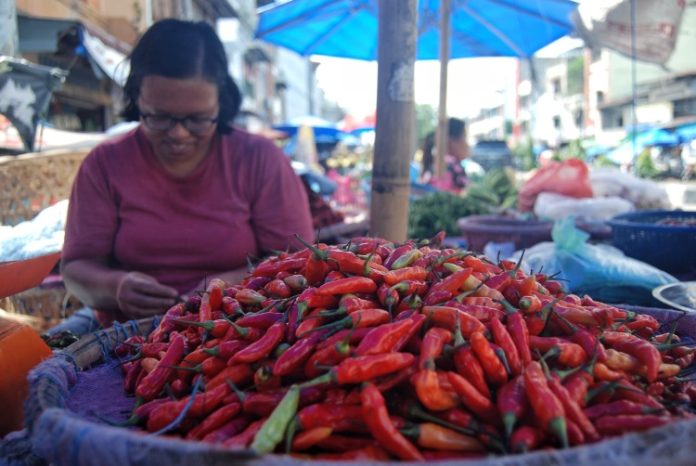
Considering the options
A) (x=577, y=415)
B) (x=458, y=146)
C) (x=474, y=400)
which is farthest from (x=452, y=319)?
(x=458, y=146)

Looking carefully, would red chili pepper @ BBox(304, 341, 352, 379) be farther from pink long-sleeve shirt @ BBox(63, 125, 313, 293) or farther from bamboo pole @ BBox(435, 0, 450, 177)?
bamboo pole @ BBox(435, 0, 450, 177)

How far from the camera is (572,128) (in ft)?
149

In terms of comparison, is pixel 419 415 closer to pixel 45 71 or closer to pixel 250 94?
pixel 45 71

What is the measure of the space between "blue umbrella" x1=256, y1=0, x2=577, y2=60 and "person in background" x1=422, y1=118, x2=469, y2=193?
5.33 feet

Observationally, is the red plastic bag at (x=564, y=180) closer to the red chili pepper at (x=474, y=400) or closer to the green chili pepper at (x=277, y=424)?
the red chili pepper at (x=474, y=400)

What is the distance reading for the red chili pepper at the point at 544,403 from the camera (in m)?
1.07

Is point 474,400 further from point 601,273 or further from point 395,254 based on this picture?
point 601,273

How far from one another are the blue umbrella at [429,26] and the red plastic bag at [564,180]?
112 inches

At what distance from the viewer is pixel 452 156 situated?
29.3ft

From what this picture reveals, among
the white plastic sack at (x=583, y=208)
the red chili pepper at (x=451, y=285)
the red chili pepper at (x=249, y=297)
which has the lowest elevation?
the red chili pepper at (x=249, y=297)

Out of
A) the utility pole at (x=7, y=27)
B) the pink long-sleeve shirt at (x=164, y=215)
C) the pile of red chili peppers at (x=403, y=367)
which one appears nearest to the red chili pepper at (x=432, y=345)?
the pile of red chili peppers at (x=403, y=367)

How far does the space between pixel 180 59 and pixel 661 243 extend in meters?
2.73

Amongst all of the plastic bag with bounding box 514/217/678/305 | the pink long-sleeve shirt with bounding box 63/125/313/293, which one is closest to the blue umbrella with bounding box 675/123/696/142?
the plastic bag with bounding box 514/217/678/305

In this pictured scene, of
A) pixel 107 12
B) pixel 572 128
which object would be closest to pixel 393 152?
pixel 107 12
